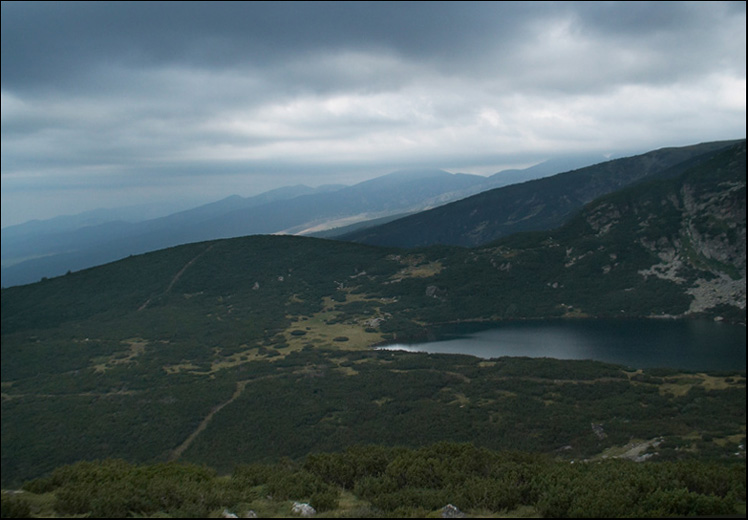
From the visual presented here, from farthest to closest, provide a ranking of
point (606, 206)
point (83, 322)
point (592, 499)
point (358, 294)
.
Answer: point (606, 206), point (358, 294), point (83, 322), point (592, 499)

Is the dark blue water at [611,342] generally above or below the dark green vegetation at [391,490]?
below

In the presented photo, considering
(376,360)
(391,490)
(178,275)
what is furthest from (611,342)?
(178,275)

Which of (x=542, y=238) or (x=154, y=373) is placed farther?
(x=542, y=238)

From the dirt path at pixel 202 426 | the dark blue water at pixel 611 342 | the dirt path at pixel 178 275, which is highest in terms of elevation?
the dirt path at pixel 178 275

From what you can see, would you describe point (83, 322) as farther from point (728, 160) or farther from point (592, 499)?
point (728, 160)

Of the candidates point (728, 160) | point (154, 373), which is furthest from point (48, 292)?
point (728, 160)

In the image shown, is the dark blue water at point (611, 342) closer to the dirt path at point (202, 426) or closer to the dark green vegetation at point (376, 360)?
the dark green vegetation at point (376, 360)

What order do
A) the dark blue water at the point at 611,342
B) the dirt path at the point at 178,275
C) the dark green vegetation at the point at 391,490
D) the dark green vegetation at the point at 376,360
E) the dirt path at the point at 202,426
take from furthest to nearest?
the dirt path at the point at 178,275 → the dark blue water at the point at 611,342 → the dirt path at the point at 202,426 → the dark green vegetation at the point at 376,360 → the dark green vegetation at the point at 391,490

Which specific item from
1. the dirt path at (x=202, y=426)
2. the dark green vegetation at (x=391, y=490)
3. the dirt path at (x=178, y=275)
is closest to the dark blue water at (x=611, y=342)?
the dirt path at (x=202, y=426)
